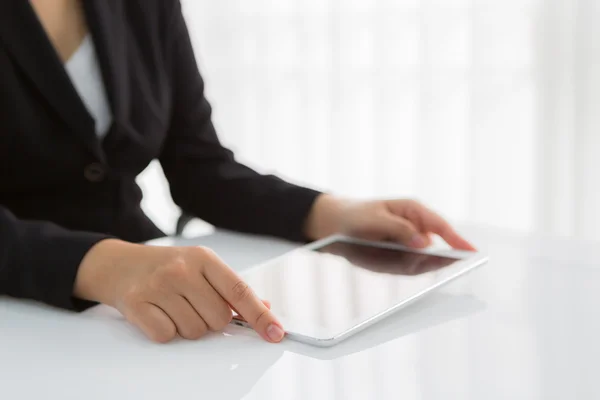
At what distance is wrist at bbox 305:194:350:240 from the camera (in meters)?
1.04

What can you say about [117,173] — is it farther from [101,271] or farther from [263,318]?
[263,318]

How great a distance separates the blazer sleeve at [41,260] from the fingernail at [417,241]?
0.39 metres

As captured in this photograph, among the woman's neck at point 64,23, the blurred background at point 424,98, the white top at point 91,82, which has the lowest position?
the blurred background at point 424,98

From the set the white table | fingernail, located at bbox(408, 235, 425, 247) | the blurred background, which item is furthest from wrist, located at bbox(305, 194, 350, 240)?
the blurred background

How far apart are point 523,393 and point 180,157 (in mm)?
800

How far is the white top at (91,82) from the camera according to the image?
103cm

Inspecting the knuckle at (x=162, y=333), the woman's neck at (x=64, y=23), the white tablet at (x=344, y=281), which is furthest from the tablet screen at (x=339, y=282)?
the woman's neck at (x=64, y=23)

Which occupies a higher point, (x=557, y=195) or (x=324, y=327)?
(x=324, y=327)

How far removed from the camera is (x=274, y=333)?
0.67 meters

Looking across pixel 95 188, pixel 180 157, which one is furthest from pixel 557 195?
pixel 95 188

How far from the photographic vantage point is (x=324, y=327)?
683 mm

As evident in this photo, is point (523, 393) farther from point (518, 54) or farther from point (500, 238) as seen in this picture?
point (518, 54)

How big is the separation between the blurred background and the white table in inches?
49.1

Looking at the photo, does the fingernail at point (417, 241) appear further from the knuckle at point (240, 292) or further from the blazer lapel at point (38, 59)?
the blazer lapel at point (38, 59)
